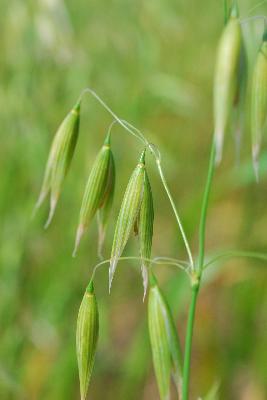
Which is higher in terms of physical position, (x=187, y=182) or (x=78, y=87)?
(x=78, y=87)

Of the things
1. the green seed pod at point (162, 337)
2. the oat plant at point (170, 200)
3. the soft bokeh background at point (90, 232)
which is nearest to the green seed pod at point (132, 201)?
the oat plant at point (170, 200)

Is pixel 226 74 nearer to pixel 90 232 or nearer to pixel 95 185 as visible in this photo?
pixel 95 185

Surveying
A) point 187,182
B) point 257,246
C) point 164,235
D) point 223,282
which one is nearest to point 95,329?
point 257,246

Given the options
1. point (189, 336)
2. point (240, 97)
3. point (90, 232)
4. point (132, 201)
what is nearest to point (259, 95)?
point (240, 97)

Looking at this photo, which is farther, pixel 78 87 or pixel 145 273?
pixel 78 87

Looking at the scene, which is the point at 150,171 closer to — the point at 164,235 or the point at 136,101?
the point at 164,235

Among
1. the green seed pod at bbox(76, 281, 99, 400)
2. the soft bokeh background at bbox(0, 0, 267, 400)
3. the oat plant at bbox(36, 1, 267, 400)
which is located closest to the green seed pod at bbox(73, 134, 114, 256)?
the oat plant at bbox(36, 1, 267, 400)
